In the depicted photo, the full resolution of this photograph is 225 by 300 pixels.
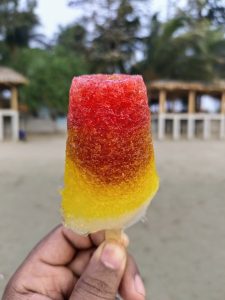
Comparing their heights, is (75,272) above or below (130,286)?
below

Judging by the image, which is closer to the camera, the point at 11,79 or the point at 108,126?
the point at 108,126

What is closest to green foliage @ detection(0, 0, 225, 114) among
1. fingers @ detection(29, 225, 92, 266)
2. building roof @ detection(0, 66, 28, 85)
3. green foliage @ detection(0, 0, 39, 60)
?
green foliage @ detection(0, 0, 39, 60)

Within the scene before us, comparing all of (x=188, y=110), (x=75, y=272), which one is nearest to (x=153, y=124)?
(x=188, y=110)

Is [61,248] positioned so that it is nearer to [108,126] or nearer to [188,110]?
[108,126]

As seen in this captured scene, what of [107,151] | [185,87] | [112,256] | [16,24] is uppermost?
[16,24]

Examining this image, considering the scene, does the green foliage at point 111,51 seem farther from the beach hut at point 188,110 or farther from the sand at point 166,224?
the sand at point 166,224

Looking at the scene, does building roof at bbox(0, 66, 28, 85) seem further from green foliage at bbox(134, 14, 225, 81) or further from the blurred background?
green foliage at bbox(134, 14, 225, 81)

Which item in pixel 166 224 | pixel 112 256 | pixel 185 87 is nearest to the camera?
pixel 112 256

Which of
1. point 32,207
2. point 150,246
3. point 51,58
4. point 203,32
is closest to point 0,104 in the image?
point 51,58

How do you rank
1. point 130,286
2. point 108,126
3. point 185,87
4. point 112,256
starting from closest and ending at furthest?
point 108,126 → point 112,256 → point 130,286 → point 185,87
